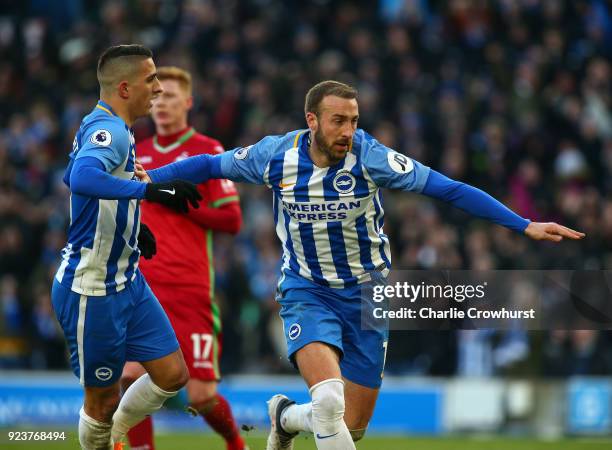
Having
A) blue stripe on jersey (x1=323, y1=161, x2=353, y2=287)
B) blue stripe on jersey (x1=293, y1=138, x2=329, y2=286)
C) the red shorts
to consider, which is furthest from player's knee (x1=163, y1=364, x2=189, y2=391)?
the red shorts

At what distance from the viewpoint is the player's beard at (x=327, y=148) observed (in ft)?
22.7

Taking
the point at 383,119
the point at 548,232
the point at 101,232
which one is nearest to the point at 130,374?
the point at 101,232

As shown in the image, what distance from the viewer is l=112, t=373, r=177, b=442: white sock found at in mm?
7199

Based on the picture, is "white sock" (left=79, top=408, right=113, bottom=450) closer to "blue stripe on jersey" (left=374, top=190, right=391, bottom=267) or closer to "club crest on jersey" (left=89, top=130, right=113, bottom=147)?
"club crest on jersey" (left=89, top=130, right=113, bottom=147)

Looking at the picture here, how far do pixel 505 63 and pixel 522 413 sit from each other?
5924mm

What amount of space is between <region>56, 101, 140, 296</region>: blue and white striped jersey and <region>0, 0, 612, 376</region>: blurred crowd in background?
614 centimetres

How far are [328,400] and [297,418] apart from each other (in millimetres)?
614

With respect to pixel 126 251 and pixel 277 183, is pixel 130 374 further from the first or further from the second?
pixel 277 183

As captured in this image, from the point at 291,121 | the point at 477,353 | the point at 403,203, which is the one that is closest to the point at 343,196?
the point at 477,353

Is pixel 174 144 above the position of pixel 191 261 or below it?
above

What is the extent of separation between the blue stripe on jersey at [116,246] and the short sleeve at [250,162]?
700mm

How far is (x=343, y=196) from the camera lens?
6.95m

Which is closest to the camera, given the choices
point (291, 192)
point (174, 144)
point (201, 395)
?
point (291, 192)

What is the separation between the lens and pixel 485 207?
6.75m
